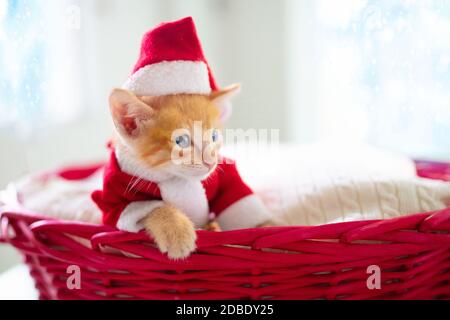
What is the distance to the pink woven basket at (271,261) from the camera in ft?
2.01

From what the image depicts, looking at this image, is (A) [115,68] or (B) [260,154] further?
(A) [115,68]

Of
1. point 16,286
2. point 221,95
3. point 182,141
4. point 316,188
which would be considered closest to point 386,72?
point 316,188

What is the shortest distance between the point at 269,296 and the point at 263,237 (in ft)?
0.34

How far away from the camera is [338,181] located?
822mm

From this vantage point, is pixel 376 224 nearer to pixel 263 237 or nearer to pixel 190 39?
pixel 263 237

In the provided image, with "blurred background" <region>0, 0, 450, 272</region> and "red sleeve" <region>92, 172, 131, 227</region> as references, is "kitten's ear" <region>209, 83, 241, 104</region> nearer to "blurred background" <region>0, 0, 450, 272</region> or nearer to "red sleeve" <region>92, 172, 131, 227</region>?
"red sleeve" <region>92, 172, 131, 227</region>

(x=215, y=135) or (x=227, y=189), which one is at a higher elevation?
(x=215, y=135)

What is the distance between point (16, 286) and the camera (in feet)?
3.07

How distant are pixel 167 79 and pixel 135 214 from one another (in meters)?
0.19

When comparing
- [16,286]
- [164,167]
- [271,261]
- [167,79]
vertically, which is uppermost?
[167,79]

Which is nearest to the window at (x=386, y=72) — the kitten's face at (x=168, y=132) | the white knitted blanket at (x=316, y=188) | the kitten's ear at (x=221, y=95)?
the white knitted blanket at (x=316, y=188)

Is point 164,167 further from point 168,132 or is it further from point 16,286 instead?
point 16,286
